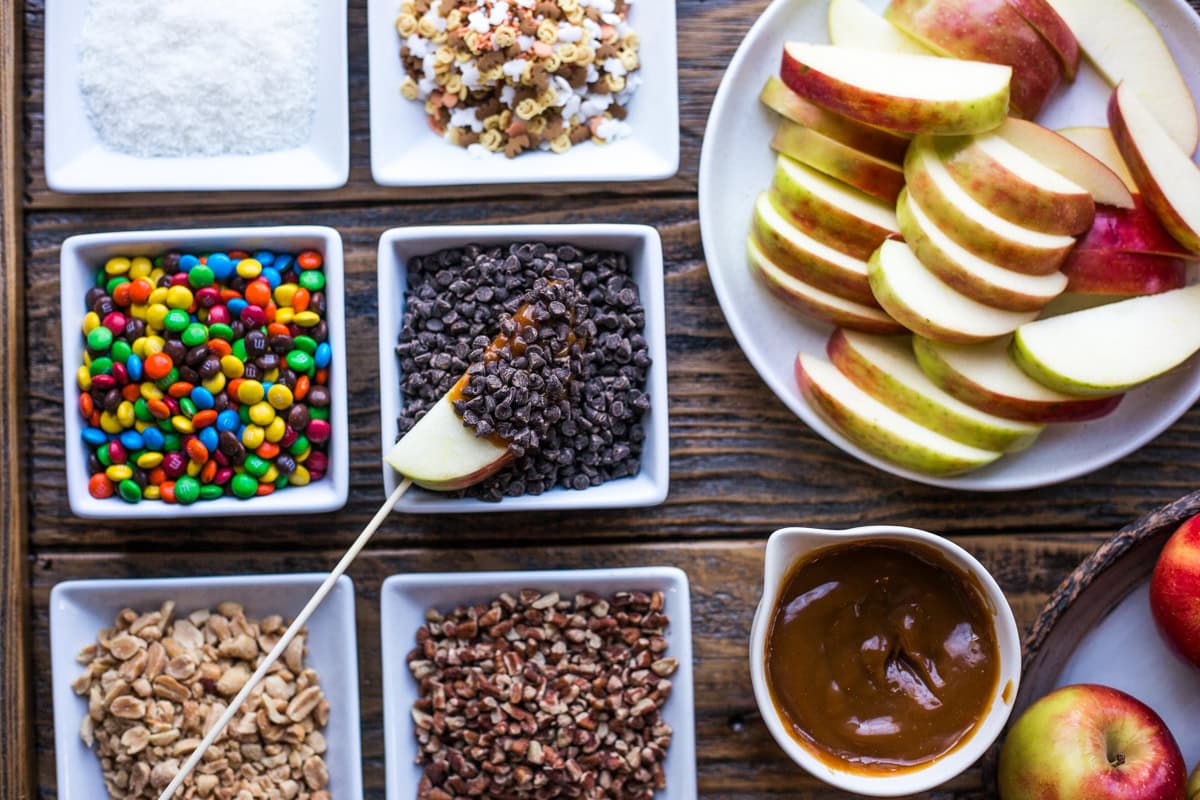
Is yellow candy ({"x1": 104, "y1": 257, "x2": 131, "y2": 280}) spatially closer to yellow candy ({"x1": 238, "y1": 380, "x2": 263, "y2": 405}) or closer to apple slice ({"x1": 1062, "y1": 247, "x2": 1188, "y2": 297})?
yellow candy ({"x1": 238, "y1": 380, "x2": 263, "y2": 405})

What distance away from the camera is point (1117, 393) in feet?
4.34

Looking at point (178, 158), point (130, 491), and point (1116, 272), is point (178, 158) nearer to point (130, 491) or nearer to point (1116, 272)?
point (130, 491)

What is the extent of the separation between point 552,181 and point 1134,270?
0.71m

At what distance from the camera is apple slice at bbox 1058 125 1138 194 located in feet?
4.46

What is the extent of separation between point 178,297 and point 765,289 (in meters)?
0.72

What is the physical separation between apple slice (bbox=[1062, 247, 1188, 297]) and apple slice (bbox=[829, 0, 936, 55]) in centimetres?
31

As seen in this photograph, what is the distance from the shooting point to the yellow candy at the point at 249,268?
1.35 m

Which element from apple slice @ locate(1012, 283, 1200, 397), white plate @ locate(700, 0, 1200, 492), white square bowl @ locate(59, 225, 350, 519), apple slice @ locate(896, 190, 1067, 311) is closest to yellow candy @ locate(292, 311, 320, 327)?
white square bowl @ locate(59, 225, 350, 519)

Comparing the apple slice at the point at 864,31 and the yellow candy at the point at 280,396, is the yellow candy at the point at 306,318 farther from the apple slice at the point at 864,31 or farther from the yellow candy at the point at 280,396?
the apple slice at the point at 864,31

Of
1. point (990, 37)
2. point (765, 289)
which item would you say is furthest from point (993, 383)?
point (990, 37)

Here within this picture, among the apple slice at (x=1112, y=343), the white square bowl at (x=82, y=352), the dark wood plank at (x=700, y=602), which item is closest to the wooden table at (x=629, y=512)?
the dark wood plank at (x=700, y=602)

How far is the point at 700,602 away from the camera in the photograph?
4.79ft

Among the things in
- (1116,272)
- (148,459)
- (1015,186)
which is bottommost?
(148,459)

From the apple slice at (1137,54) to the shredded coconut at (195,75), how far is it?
950mm
